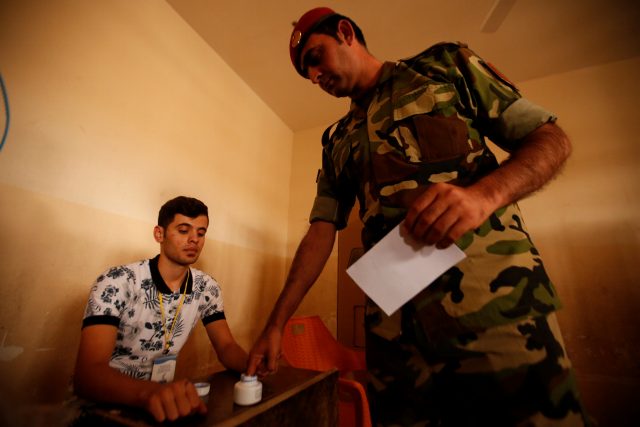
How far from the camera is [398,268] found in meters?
0.45

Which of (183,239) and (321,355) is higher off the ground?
(183,239)

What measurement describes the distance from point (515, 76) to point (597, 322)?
191cm

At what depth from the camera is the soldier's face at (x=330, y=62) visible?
30.6 inches

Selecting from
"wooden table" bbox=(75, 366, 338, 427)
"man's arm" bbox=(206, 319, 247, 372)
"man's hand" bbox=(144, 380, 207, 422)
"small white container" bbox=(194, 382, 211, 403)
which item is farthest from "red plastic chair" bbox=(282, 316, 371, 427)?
"man's hand" bbox=(144, 380, 207, 422)

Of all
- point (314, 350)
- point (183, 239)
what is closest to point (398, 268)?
point (183, 239)

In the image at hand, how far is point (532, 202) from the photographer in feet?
7.04

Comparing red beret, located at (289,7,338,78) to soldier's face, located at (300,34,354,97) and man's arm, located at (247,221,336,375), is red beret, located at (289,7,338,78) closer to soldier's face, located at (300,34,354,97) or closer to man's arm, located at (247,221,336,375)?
soldier's face, located at (300,34,354,97)

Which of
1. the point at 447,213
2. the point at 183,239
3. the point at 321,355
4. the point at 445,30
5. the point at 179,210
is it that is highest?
the point at 445,30

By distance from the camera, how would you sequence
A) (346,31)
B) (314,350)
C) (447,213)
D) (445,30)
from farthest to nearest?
(445,30) < (314,350) < (346,31) < (447,213)

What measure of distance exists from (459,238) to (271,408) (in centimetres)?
61

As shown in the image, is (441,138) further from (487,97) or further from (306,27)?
(306,27)

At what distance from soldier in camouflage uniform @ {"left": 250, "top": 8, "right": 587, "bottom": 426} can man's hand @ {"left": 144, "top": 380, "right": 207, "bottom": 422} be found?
145 mm

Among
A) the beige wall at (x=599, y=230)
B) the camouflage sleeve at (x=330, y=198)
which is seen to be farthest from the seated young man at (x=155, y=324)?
the beige wall at (x=599, y=230)

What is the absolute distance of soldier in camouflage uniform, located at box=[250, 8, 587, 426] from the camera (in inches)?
A: 16.3
